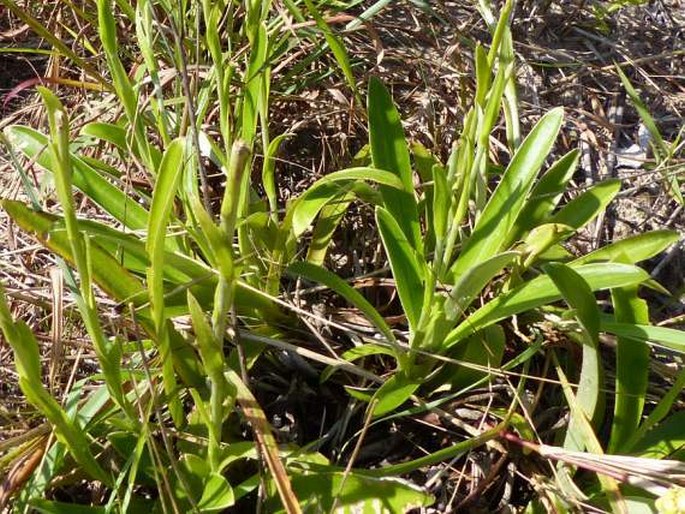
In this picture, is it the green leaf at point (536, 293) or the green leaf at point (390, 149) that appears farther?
the green leaf at point (390, 149)

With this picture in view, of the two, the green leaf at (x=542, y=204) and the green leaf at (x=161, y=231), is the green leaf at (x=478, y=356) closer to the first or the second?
the green leaf at (x=542, y=204)

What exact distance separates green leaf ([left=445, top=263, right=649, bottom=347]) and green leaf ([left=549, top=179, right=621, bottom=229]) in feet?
0.48

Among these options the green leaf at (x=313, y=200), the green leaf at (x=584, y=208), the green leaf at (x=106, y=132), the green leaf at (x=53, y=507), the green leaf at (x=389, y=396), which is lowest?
the green leaf at (x=53, y=507)

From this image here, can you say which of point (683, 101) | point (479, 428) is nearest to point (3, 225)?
point (479, 428)

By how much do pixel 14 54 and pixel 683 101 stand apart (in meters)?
1.40

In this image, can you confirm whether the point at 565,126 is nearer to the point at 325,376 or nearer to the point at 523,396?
the point at 523,396

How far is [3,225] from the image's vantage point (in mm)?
1476

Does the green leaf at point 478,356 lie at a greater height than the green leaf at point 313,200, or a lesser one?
lesser

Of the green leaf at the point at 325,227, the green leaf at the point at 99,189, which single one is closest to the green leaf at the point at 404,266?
the green leaf at the point at 325,227

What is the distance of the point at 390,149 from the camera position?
1.34 meters

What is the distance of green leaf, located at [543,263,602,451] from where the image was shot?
3.45 feet

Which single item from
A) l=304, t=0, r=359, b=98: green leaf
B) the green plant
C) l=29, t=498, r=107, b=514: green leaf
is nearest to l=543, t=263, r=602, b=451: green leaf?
the green plant

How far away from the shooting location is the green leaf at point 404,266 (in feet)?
3.97

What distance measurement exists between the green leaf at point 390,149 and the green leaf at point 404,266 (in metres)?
0.08
